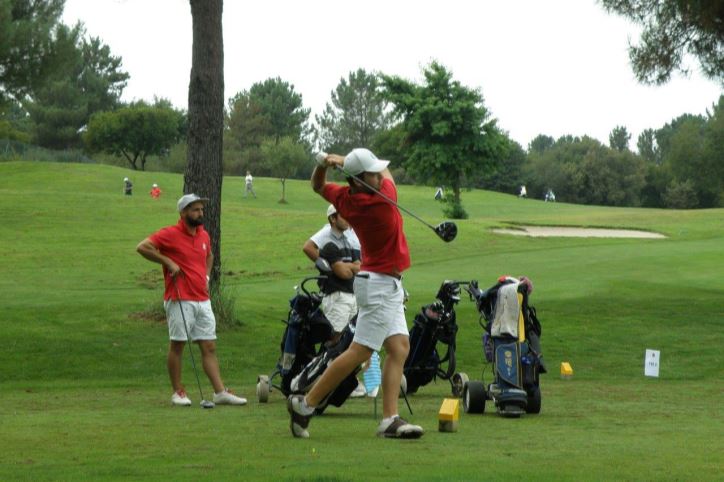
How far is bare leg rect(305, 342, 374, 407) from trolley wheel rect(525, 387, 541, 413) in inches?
96.4

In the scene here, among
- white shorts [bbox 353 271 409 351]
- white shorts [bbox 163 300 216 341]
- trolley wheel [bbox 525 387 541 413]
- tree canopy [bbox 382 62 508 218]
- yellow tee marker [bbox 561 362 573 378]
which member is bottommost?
yellow tee marker [bbox 561 362 573 378]

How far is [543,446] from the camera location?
8.04 m

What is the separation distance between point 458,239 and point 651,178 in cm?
8745

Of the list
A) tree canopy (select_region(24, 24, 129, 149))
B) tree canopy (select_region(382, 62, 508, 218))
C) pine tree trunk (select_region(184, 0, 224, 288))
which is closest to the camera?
pine tree trunk (select_region(184, 0, 224, 288))

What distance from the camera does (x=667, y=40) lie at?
74.9ft

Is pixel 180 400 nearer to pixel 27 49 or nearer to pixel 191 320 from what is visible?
pixel 191 320

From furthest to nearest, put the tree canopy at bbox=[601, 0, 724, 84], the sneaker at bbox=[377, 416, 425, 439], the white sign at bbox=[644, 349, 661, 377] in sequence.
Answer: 1. the tree canopy at bbox=[601, 0, 724, 84]
2. the white sign at bbox=[644, 349, 661, 377]
3. the sneaker at bbox=[377, 416, 425, 439]

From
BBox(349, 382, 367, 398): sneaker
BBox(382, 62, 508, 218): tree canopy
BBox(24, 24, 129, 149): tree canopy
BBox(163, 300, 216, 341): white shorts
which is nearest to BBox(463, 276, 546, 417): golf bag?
BBox(349, 382, 367, 398): sneaker

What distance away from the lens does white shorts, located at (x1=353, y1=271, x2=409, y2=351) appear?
28.8ft

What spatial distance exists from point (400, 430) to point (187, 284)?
164 inches

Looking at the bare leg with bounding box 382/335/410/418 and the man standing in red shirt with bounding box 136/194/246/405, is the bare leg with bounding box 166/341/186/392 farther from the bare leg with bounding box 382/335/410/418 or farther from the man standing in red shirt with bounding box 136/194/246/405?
the bare leg with bounding box 382/335/410/418

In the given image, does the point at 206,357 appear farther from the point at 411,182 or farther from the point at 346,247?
the point at 411,182

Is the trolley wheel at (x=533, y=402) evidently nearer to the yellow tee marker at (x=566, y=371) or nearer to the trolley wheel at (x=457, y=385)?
the trolley wheel at (x=457, y=385)

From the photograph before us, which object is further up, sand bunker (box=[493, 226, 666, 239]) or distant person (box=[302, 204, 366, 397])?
distant person (box=[302, 204, 366, 397])
